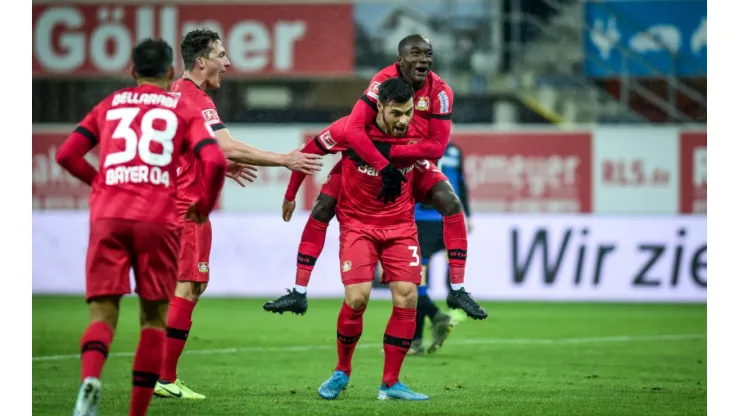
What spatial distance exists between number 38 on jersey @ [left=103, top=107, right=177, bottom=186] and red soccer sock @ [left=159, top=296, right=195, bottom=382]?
150 cm

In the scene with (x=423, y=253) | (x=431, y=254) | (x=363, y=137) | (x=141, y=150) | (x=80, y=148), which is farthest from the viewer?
(x=431, y=254)

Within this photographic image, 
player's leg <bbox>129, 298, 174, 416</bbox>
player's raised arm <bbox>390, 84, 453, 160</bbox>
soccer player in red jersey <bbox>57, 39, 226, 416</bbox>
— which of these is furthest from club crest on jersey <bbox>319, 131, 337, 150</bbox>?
player's leg <bbox>129, 298, 174, 416</bbox>

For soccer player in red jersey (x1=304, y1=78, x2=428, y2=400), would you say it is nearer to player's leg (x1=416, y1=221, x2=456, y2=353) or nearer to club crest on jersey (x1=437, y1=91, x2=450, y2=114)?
club crest on jersey (x1=437, y1=91, x2=450, y2=114)

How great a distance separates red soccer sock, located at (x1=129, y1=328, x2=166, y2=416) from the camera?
4941mm

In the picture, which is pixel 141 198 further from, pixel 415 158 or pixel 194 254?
pixel 415 158

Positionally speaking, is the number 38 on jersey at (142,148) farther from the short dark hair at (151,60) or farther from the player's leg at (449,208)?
the player's leg at (449,208)

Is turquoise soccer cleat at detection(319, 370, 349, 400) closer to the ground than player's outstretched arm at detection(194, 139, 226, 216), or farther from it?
closer to the ground

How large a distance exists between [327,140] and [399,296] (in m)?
0.95

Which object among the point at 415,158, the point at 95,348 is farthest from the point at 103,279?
the point at 415,158

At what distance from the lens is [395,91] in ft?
19.8

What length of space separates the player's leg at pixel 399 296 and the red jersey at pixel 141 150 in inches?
61.1

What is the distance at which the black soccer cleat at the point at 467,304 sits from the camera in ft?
20.6

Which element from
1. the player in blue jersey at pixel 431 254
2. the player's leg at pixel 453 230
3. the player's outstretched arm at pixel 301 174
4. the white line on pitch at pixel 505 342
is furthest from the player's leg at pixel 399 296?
the white line on pitch at pixel 505 342
